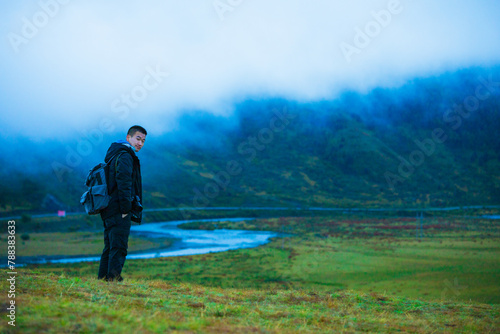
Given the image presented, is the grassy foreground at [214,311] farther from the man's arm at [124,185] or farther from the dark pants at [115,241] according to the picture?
the man's arm at [124,185]

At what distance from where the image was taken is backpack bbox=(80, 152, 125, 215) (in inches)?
329

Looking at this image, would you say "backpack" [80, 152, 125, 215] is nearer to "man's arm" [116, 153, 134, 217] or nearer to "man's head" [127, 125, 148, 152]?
"man's arm" [116, 153, 134, 217]

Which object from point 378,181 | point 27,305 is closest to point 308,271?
point 27,305

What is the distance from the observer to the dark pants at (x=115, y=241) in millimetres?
8453

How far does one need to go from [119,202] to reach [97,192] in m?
0.42

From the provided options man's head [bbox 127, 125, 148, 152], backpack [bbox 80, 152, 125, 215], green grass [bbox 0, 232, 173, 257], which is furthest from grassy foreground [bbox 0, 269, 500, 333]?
green grass [bbox 0, 232, 173, 257]

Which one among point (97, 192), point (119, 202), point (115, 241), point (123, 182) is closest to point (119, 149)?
point (123, 182)

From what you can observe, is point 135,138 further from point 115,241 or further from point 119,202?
point 115,241

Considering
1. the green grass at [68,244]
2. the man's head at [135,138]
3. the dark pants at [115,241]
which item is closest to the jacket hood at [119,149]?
the man's head at [135,138]

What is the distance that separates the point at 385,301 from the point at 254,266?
31823 mm

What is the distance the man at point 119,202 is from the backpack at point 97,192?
84 millimetres

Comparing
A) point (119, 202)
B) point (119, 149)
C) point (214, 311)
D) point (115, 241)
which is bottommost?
point (214, 311)

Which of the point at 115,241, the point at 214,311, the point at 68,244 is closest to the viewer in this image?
the point at 214,311

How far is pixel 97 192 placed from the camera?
840cm
